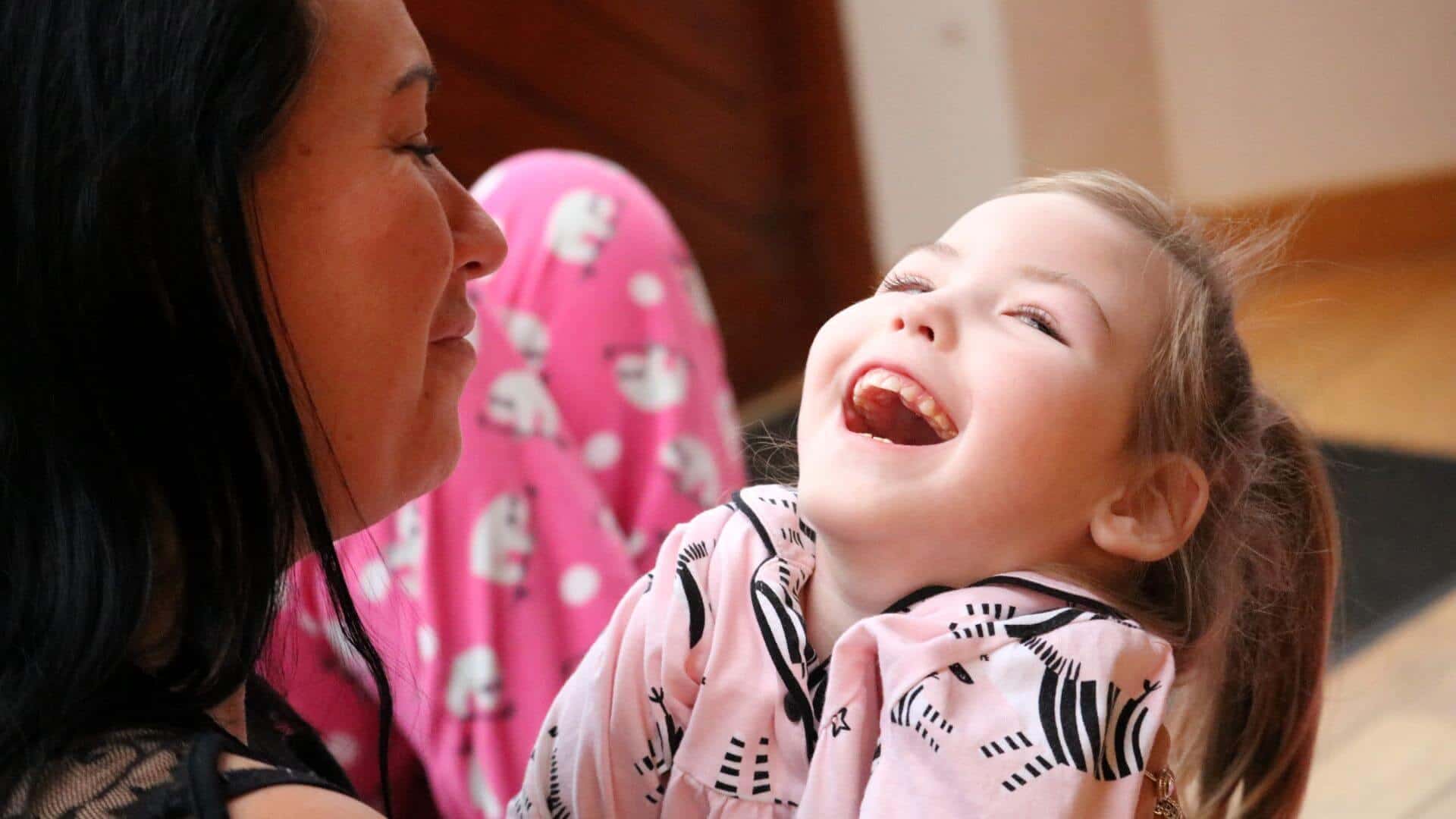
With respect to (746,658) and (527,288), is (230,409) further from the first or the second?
(527,288)

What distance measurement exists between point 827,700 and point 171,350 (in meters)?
0.41

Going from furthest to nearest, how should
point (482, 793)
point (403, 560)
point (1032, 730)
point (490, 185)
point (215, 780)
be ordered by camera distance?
1. point (490, 185)
2. point (403, 560)
3. point (482, 793)
4. point (1032, 730)
5. point (215, 780)

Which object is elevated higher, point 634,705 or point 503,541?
point 634,705

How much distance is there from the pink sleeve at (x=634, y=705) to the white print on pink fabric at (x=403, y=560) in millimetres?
495

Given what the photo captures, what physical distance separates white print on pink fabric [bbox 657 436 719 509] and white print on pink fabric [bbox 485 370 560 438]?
137 mm

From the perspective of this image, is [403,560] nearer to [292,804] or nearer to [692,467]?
[692,467]

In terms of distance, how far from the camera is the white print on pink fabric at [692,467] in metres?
1.56

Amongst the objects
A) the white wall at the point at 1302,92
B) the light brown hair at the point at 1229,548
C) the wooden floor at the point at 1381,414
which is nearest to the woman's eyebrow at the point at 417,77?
the light brown hair at the point at 1229,548

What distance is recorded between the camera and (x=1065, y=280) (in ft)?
2.84

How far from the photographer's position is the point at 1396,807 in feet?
Answer: 4.97

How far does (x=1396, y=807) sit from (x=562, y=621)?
3.09 ft

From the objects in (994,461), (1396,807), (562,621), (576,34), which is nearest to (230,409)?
(994,461)

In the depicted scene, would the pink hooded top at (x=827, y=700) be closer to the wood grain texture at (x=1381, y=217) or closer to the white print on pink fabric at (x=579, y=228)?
the white print on pink fabric at (x=579, y=228)

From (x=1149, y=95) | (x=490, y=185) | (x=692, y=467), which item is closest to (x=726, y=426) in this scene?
(x=692, y=467)
